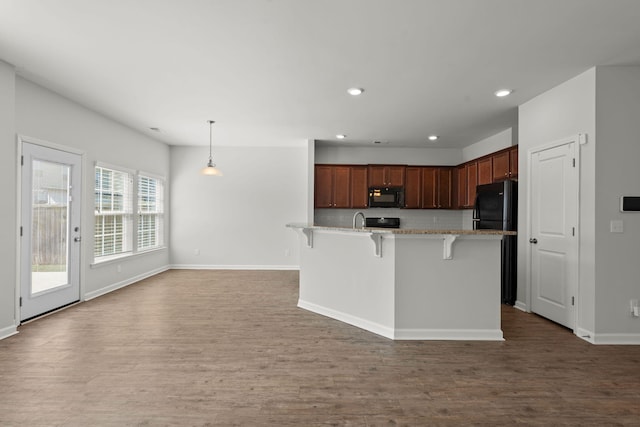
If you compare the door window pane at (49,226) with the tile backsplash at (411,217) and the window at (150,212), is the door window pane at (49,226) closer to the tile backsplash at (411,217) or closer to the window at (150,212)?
the window at (150,212)

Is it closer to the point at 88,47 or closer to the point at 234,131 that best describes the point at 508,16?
the point at 88,47

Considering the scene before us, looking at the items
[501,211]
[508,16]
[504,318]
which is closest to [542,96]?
[501,211]

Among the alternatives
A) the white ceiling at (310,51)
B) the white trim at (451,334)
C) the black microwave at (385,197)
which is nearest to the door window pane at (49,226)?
the white ceiling at (310,51)

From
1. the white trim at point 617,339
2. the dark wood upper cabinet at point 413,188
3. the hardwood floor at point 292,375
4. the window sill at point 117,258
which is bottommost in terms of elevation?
the hardwood floor at point 292,375

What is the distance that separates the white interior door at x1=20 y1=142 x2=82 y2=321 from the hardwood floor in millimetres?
377

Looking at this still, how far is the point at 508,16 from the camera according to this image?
2.40 m

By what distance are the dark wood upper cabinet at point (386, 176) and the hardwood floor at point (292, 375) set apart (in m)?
3.61

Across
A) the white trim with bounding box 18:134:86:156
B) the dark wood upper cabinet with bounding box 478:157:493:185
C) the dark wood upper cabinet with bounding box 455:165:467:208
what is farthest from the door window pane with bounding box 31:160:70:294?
the dark wood upper cabinet with bounding box 455:165:467:208

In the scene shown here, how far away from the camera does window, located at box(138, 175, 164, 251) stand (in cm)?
622

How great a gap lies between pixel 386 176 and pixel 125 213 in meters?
5.00

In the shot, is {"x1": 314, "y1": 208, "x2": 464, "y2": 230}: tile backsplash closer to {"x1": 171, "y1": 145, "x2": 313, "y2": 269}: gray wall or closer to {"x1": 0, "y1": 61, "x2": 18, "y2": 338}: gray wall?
{"x1": 171, "y1": 145, "x2": 313, "y2": 269}: gray wall

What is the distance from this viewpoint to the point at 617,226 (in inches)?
126

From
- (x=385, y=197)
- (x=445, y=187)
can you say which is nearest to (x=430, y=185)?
(x=445, y=187)

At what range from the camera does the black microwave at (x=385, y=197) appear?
6.76 meters
